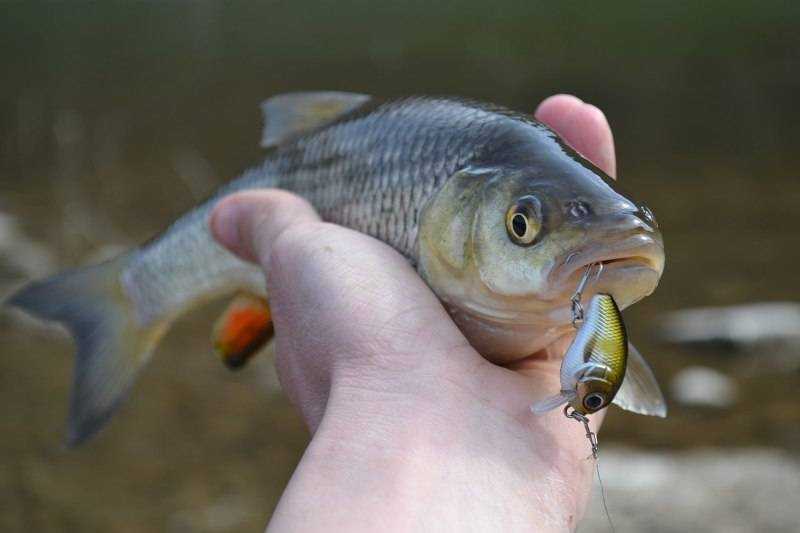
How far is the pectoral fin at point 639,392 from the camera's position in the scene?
2.15 meters

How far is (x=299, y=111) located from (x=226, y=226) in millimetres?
437

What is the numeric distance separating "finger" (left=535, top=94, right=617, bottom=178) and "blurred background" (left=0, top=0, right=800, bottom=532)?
0.81 m

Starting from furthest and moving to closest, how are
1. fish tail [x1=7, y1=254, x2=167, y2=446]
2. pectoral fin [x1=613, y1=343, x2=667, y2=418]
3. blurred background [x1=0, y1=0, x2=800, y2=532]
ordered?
blurred background [x1=0, y1=0, x2=800, y2=532] < fish tail [x1=7, y1=254, x2=167, y2=446] < pectoral fin [x1=613, y1=343, x2=667, y2=418]

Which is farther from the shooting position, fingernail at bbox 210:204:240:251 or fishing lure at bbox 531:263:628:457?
fingernail at bbox 210:204:240:251

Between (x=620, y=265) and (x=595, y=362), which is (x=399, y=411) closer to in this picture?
(x=595, y=362)

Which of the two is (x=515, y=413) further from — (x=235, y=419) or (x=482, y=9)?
(x=482, y=9)

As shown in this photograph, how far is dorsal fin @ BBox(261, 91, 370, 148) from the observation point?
9.48ft

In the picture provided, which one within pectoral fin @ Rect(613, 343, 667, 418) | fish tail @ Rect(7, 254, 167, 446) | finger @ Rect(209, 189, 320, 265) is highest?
finger @ Rect(209, 189, 320, 265)

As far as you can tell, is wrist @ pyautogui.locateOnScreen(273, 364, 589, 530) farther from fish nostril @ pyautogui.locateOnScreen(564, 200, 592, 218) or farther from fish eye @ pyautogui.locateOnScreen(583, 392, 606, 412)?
fish nostril @ pyautogui.locateOnScreen(564, 200, 592, 218)

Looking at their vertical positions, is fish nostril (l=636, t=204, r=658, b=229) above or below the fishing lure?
above

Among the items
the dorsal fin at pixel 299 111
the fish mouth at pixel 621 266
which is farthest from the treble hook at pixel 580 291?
the dorsal fin at pixel 299 111

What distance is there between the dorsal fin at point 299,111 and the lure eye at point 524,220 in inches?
42.2

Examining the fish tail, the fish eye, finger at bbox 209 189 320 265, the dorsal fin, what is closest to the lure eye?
the fish eye

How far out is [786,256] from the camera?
970 centimetres
